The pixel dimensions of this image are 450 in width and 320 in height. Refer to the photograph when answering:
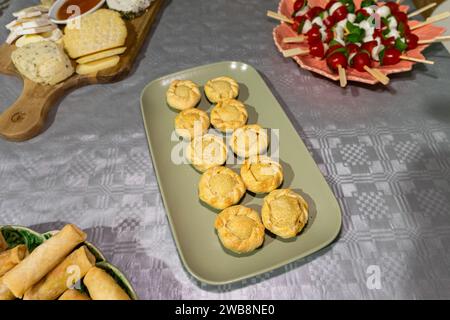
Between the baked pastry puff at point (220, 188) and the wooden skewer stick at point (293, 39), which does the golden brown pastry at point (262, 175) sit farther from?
the wooden skewer stick at point (293, 39)

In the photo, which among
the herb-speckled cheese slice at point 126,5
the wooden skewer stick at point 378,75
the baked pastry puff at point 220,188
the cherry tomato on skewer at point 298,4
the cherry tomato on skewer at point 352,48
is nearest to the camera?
the baked pastry puff at point 220,188

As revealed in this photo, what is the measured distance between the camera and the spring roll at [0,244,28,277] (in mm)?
1209

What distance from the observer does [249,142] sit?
5.53 feet

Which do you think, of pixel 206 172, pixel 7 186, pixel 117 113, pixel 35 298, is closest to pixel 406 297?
pixel 206 172

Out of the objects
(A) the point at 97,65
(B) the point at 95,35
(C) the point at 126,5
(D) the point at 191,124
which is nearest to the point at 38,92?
(A) the point at 97,65

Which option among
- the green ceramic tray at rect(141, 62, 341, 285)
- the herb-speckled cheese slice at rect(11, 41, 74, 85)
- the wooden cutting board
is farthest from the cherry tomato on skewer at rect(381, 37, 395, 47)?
the herb-speckled cheese slice at rect(11, 41, 74, 85)

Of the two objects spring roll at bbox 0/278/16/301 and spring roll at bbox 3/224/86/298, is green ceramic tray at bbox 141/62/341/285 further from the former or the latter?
spring roll at bbox 0/278/16/301

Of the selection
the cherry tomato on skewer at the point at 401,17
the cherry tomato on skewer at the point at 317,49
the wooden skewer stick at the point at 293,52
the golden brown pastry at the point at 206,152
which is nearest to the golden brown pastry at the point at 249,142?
the golden brown pastry at the point at 206,152

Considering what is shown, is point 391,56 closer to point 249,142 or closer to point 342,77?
point 342,77

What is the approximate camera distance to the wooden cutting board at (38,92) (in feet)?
6.11

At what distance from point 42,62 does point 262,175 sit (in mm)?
1375

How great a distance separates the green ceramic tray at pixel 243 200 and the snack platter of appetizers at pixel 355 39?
380 millimetres

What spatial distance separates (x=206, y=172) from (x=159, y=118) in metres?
0.50
